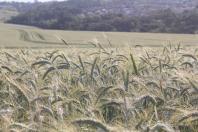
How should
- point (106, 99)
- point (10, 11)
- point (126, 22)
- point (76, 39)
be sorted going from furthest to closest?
point (10, 11)
point (126, 22)
point (76, 39)
point (106, 99)

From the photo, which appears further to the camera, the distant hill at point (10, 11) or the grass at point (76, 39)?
the distant hill at point (10, 11)

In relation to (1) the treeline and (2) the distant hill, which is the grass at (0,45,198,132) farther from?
(2) the distant hill

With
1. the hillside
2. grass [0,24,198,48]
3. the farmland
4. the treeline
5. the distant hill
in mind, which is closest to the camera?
the farmland

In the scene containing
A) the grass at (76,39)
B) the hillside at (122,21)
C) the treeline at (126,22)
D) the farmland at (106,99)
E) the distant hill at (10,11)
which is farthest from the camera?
the distant hill at (10,11)

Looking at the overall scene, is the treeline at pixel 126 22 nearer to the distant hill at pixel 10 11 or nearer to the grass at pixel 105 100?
the distant hill at pixel 10 11

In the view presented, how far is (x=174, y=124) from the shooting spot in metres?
3.23

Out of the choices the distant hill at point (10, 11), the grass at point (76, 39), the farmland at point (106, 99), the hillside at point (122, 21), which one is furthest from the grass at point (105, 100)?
the distant hill at point (10, 11)

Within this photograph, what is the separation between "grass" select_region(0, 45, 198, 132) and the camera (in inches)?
123

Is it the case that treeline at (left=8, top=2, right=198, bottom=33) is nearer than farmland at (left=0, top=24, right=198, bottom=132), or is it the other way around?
farmland at (left=0, top=24, right=198, bottom=132)

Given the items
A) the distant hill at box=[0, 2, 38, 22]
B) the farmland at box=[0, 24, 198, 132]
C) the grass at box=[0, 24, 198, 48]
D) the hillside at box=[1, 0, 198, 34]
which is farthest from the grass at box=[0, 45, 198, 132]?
the distant hill at box=[0, 2, 38, 22]

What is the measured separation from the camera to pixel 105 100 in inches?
162

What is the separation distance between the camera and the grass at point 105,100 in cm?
313

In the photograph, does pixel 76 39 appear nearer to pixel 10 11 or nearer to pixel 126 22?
pixel 126 22

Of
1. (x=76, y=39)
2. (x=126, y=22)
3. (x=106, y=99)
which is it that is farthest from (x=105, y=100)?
(x=126, y=22)
